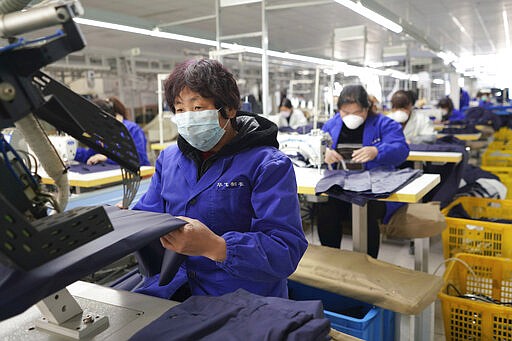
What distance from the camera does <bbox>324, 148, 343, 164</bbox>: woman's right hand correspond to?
2920 millimetres

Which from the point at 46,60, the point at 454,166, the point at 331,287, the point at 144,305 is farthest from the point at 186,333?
the point at 454,166

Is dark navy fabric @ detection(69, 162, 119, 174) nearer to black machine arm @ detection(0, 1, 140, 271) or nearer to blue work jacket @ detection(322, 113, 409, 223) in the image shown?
blue work jacket @ detection(322, 113, 409, 223)

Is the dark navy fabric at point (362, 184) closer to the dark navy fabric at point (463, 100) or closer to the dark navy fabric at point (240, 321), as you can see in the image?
the dark navy fabric at point (240, 321)

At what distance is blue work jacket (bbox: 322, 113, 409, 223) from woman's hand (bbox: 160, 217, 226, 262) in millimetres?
2059

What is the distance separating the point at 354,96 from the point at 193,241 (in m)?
2.20

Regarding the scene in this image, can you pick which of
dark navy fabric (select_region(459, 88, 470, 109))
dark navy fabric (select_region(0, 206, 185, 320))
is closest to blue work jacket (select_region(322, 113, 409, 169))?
dark navy fabric (select_region(0, 206, 185, 320))

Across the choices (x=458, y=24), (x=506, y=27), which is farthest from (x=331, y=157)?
(x=506, y=27)

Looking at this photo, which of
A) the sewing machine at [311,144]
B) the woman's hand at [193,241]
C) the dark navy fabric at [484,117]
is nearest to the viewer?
the woman's hand at [193,241]

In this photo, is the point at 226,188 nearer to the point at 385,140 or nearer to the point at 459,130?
the point at 385,140

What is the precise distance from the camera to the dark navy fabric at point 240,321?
85cm

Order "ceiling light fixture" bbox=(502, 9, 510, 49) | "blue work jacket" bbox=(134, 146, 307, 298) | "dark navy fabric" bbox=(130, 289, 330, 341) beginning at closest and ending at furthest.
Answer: "dark navy fabric" bbox=(130, 289, 330, 341), "blue work jacket" bbox=(134, 146, 307, 298), "ceiling light fixture" bbox=(502, 9, 510, 49)

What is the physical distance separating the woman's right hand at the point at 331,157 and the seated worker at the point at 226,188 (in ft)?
4.68

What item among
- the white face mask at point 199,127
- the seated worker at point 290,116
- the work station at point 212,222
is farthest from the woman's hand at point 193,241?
the seated worker at point 290,116

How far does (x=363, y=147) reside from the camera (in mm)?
2971
